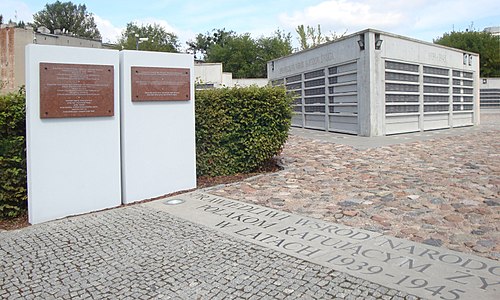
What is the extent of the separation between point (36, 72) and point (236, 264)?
3734 millimetres

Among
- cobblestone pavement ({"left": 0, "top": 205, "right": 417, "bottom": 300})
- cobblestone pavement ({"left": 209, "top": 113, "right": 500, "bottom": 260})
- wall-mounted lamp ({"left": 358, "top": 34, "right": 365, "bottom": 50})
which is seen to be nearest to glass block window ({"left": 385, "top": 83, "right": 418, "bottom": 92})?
wall-mounted lamp ({"left": 358, "top": 34, "right": 365, "bottom": 50})

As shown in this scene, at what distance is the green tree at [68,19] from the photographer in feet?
241

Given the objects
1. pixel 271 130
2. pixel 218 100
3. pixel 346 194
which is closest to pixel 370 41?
pixel 271 130

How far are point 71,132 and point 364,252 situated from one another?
4.18 meters

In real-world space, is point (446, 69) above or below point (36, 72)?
above

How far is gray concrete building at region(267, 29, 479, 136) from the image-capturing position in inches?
559

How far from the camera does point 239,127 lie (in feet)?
27.0

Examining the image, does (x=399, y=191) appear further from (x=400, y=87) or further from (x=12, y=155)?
(x=400, y=87)

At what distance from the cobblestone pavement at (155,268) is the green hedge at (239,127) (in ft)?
→ 9.50

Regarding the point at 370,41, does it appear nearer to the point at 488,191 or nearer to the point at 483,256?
the point at 488,191

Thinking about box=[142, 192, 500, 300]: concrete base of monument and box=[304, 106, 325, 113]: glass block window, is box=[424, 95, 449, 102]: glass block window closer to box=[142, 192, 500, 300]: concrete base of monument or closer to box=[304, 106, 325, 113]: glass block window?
box=[304, 106, 325, 113]: glass block window

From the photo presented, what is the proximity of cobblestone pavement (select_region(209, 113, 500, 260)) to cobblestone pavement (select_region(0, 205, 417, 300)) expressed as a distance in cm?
147

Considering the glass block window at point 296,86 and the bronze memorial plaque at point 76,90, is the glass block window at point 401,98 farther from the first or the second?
the bronze memorial plaque at point 76,90

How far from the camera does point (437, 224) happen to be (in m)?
4.97
